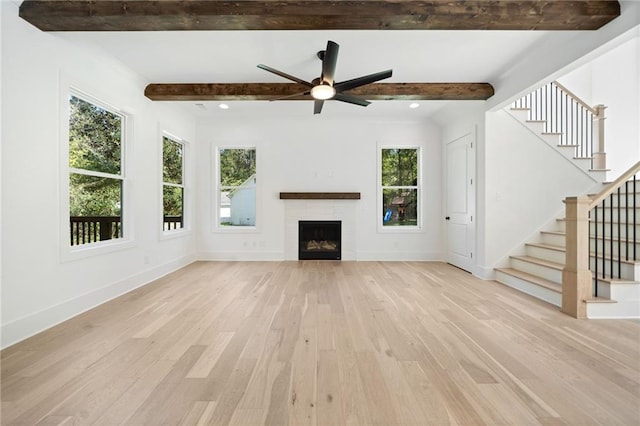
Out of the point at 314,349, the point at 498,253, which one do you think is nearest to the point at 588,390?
the point at 314,349

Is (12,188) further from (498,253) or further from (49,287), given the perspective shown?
(498,253)

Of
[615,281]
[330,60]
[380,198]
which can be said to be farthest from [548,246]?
[330,60]

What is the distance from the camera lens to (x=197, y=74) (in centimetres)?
373

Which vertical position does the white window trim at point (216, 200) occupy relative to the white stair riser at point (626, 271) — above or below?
above

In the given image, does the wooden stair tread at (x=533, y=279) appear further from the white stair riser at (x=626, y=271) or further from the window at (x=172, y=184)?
the window at (x=172, y=184)

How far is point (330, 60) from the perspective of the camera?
266 centimetres

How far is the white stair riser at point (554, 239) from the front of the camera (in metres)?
3.78

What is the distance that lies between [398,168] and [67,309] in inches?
213

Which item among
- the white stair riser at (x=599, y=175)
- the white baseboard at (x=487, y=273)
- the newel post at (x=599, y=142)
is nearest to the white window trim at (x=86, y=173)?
the white baseboard at (x=487, y=273)

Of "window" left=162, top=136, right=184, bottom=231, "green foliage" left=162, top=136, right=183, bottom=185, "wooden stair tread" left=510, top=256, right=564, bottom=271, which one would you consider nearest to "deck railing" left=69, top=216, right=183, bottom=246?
"window" left=162, top=136, right=184, bottom=231

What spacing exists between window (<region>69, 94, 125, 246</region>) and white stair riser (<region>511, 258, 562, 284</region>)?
17.9ft

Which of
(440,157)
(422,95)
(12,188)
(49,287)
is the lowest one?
(49,287)

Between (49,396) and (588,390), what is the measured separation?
3.08 metres

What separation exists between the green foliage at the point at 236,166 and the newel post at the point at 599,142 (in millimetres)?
5883
